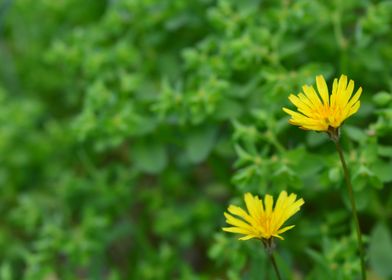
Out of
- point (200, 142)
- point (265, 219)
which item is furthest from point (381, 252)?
point (265, 219)

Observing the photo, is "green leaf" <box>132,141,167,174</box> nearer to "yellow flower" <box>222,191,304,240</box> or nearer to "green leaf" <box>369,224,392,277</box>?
"green leaf" <box>369,224,392,277</box>

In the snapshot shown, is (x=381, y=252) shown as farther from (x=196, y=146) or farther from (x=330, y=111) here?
(x=330, y=111)

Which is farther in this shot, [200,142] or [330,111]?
[200,142]

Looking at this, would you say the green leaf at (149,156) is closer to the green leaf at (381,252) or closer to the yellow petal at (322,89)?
the green leaf at (381,252)

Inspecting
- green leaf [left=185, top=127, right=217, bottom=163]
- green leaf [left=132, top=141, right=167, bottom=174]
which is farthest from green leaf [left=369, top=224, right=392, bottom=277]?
green leaf [left=132, top=141, right=167, bottom=174]

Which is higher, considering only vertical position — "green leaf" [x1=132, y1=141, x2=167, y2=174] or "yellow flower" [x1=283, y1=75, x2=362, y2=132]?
"green leaf" [x1=132, y1=141, x2=167, y2=174]

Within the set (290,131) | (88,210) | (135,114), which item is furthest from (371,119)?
(88,210)

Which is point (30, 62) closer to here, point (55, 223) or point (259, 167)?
point (55, 223)

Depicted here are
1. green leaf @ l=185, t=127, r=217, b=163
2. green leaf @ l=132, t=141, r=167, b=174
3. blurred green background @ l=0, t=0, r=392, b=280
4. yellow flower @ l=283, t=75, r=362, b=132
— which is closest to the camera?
yellow flower @ l=283, t=75, r=362, b=132
